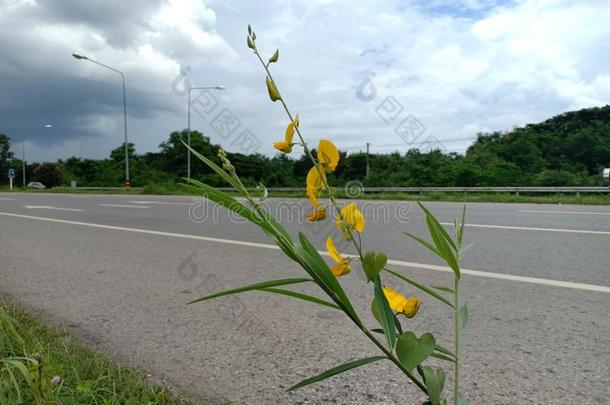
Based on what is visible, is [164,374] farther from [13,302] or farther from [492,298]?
[492,298]

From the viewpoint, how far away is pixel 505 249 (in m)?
4.49

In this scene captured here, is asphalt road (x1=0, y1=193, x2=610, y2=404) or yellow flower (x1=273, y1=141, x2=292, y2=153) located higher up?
yellow flower (x1=273, y1=141, x2=292, y2=153)

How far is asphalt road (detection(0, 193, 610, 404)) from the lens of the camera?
173cm

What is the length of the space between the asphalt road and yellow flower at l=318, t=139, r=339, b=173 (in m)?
0.69

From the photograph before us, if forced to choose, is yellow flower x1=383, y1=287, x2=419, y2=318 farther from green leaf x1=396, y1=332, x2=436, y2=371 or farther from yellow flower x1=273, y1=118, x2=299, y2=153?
yellow flower x1=273, y1=118, x2=299, y2=153

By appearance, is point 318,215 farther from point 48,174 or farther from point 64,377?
point 48,174

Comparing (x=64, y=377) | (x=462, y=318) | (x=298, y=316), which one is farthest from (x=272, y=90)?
(x=298, y=316)

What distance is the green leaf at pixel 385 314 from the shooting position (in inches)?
25.5

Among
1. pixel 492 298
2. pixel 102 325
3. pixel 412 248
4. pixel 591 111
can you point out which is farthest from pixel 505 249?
pixel 591 111

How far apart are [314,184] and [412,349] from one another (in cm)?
25

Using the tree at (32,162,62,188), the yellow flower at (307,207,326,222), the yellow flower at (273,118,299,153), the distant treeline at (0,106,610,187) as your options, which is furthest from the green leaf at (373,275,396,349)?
the tree at (32,162,62,188)

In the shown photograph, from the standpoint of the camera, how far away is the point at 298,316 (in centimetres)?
258

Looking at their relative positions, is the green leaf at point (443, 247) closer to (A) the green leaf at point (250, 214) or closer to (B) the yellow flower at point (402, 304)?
(B) the yellow flower at point (402, 304)

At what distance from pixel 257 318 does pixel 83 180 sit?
167 ft
